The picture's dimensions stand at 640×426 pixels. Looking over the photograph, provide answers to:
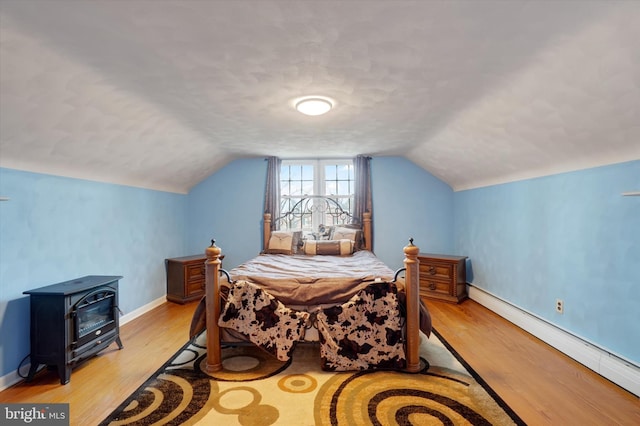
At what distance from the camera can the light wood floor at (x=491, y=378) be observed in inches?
72.6

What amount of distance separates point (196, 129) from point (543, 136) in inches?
131

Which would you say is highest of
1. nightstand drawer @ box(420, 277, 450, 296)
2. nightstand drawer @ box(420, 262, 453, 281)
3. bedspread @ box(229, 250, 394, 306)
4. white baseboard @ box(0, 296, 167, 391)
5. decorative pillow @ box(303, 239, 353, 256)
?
decorative pillow @ box(303, 239, 353, 256)

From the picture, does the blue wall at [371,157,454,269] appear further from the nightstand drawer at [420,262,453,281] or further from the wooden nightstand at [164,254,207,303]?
the wooden nightstand at [164,254,207,303]

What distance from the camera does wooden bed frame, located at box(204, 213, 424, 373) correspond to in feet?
7.67

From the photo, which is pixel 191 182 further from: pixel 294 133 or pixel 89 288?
pixel 89 288

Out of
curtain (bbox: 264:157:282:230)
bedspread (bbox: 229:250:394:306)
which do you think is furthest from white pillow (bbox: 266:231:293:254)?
bedspread (bbox: 229:250:394:306)

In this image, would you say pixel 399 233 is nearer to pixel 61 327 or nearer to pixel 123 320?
pixel 123 320

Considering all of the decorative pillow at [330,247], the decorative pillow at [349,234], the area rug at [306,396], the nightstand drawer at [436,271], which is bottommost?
the area rug at [306,396]

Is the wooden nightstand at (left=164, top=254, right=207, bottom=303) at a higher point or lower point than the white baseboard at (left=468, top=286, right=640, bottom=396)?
higher

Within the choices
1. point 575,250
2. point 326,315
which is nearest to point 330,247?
point 326,315

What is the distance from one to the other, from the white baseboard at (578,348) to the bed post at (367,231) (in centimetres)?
183

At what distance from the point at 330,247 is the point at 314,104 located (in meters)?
2.08

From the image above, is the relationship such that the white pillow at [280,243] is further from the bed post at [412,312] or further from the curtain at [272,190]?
the bed post at [412,312]

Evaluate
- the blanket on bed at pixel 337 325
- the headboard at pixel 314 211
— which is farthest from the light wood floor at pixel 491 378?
the headboard at pixel 314 211
